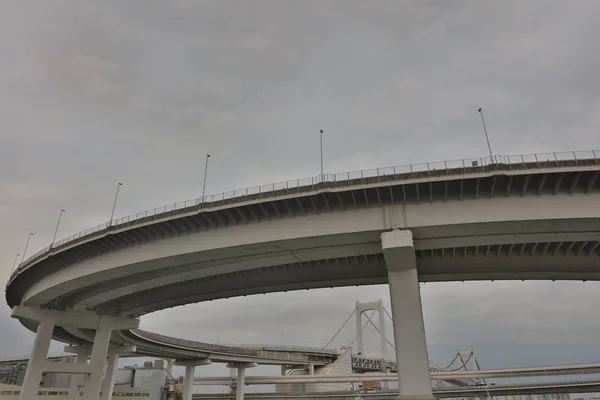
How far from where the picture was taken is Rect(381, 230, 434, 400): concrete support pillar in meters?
20.1

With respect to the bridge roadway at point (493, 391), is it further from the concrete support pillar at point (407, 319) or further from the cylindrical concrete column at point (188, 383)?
the concrete support pillar at point (407, 319)

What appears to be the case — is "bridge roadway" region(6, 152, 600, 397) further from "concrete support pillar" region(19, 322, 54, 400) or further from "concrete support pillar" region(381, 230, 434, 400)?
"concrete support pillar" region(19, 322, 54, 400)

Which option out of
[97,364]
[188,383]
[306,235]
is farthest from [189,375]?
[306,235]

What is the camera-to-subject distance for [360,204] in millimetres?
23297

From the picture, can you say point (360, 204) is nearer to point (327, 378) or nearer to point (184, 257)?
point (184, 257)

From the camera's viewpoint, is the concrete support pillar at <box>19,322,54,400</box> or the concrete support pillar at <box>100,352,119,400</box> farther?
the concrete support pillar at <box>100,352,119,400</box>

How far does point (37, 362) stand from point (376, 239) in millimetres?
36229

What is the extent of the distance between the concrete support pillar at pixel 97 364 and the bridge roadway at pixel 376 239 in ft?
32.8

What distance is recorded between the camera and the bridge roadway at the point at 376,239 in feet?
67.7

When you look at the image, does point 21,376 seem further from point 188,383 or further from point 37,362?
point 37,362

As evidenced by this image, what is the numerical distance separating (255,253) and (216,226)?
3.23m

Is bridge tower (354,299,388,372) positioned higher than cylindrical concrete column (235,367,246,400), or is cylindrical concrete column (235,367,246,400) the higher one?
bridge tower (354,299,388,372)

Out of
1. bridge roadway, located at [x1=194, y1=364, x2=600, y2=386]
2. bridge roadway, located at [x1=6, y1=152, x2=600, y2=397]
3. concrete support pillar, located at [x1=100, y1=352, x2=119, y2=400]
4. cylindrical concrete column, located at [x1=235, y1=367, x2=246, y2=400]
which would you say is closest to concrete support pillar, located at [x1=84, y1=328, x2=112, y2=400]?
A: bridge roadway, located at [x1=6, y1=152, x2=600, y2=397]

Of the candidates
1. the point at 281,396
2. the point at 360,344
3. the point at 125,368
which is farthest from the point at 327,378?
the point at 360,344
